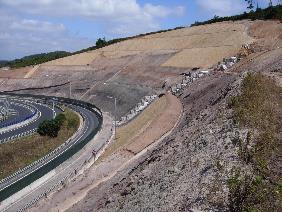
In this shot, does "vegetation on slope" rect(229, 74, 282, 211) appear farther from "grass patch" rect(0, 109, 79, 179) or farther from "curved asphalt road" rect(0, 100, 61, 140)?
"curved asphalt road" rect(0, 100, 61, 140)

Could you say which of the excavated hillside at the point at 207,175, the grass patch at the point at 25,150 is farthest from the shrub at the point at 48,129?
the excavated hillside at the point at 207,175

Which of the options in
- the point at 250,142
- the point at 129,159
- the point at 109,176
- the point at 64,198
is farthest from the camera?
the point at 129,159

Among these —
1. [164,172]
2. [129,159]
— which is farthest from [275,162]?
[129,159]

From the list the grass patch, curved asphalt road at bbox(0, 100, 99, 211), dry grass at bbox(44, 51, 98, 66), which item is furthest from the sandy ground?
dry grass at bbox(44, 51, 98, 66)

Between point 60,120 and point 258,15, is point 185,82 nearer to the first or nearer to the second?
point 60,120

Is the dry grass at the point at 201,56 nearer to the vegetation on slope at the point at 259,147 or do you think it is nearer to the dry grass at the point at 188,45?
the dry grass at the point at 188,45

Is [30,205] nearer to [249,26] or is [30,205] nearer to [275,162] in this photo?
[275,162]

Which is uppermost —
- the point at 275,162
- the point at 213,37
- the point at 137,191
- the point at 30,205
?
the point at 213,37
